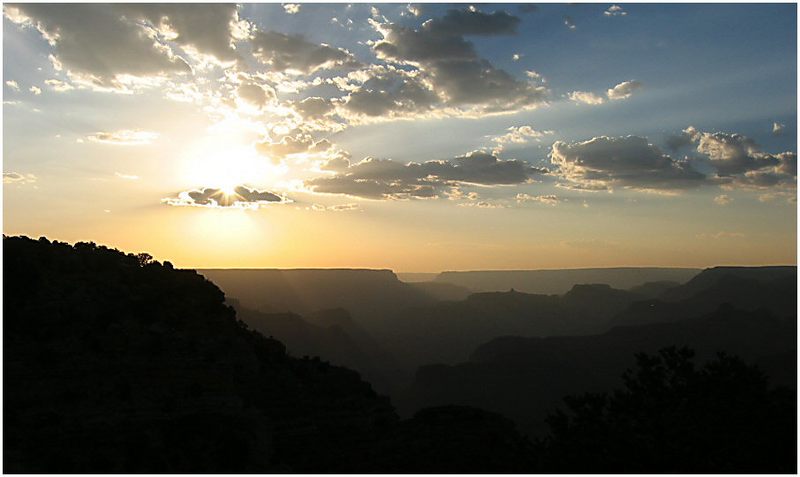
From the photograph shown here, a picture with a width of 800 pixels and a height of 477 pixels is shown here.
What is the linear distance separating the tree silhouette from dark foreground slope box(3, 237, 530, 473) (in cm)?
226

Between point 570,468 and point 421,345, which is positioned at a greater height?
point 570,468

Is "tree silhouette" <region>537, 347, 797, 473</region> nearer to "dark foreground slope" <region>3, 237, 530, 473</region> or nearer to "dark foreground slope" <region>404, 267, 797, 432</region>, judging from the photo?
"dark foreground slope" <region>3, 237, 530, 473</region>

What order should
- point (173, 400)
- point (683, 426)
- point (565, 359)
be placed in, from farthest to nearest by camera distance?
point (565, 359) < point (173, 400) < point (683, 426)

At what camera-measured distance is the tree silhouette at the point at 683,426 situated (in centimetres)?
1838

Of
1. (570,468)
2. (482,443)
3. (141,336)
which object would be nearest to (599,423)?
(570,468)

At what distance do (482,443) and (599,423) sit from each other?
14.3ft

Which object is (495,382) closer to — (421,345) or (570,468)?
(421,345)

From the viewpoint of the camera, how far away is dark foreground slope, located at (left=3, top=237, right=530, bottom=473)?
800 inches

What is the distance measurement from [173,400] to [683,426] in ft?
58.0

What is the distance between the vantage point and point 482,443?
22703 mm

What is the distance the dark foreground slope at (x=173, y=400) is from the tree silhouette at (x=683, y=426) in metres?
2.26

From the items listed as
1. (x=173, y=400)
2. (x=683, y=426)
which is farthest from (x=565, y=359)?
(x=173, y=400)

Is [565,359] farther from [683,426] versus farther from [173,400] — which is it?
[173,400]

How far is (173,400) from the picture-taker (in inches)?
888
